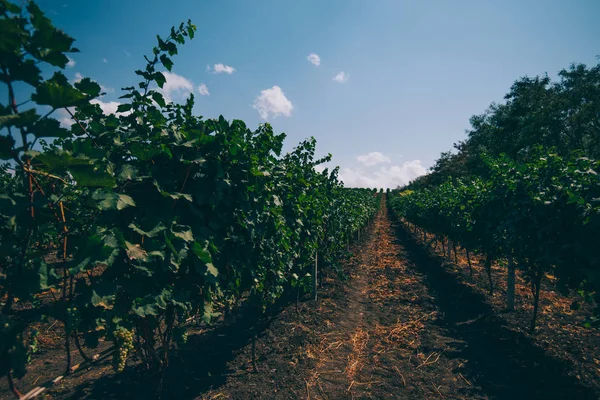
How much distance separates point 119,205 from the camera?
1.76m

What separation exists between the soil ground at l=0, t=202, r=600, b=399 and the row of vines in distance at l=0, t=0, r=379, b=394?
186cm

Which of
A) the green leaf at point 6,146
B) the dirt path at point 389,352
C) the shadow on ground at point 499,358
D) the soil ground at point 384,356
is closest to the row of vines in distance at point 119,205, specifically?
the green leaf at point 6,146

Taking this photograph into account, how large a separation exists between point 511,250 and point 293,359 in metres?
5.63

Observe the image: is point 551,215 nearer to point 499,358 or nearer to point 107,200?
point 499,358

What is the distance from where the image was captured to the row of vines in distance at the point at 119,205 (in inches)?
50.7

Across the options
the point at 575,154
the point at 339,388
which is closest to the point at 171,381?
the point at 339,388

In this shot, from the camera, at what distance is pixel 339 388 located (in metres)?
4.36

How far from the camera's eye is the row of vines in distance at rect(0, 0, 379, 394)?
4.22ft

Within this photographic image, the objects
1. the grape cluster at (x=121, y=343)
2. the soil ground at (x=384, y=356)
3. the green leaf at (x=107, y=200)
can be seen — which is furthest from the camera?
the soil ground at (x=384, y=356)

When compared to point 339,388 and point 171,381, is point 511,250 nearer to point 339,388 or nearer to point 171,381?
point 339,388

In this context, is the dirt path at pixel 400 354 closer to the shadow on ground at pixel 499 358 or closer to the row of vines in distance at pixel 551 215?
the shadow on ground at pixel 499 358

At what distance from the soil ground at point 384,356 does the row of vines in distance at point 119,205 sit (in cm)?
186

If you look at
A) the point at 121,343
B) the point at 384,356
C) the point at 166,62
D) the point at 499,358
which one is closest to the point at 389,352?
the point at 384,356

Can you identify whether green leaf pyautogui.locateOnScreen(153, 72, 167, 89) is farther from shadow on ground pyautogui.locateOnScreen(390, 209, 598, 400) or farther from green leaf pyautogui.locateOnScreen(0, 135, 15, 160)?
shadow on ground pyautogui.locateOnScreen(390, 209, 598, 400)
